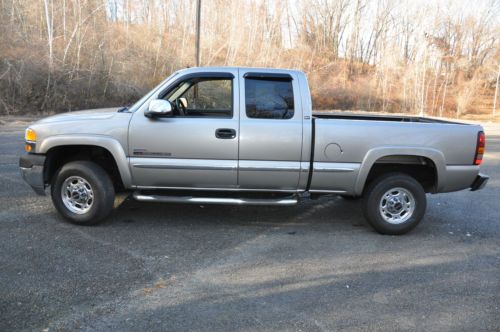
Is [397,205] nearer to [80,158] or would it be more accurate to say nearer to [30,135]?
[80,158]

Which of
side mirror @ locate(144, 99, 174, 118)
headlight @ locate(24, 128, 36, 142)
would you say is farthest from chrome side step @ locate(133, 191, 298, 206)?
headlight @ locate(24, 128, 36, 142)

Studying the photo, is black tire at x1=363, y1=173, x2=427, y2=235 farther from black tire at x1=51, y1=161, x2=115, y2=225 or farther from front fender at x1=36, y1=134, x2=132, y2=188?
black tire at x1=51, y1=161, x2=115, y2=225

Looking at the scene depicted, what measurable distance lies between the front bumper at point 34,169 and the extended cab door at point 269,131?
247 centimetres

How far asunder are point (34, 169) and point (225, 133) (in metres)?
2.42

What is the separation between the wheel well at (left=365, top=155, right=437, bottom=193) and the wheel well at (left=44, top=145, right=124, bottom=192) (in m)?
3.39

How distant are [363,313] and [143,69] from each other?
3013cm

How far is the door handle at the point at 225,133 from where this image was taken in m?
5.24

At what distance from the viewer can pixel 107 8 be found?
116 ft

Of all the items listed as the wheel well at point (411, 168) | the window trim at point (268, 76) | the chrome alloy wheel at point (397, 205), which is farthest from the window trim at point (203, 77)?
the chrome alloy wheel at point (397, 205)

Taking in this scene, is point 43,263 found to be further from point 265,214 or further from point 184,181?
point 265,214

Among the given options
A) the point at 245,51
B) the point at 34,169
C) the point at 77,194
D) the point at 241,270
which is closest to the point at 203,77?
the point at 77,194

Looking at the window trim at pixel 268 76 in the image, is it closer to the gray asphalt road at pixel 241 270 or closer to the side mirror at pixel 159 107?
the side mirror at pixel 159 107

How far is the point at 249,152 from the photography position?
5277 mm

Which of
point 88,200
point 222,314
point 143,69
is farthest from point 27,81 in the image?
point 222,314
